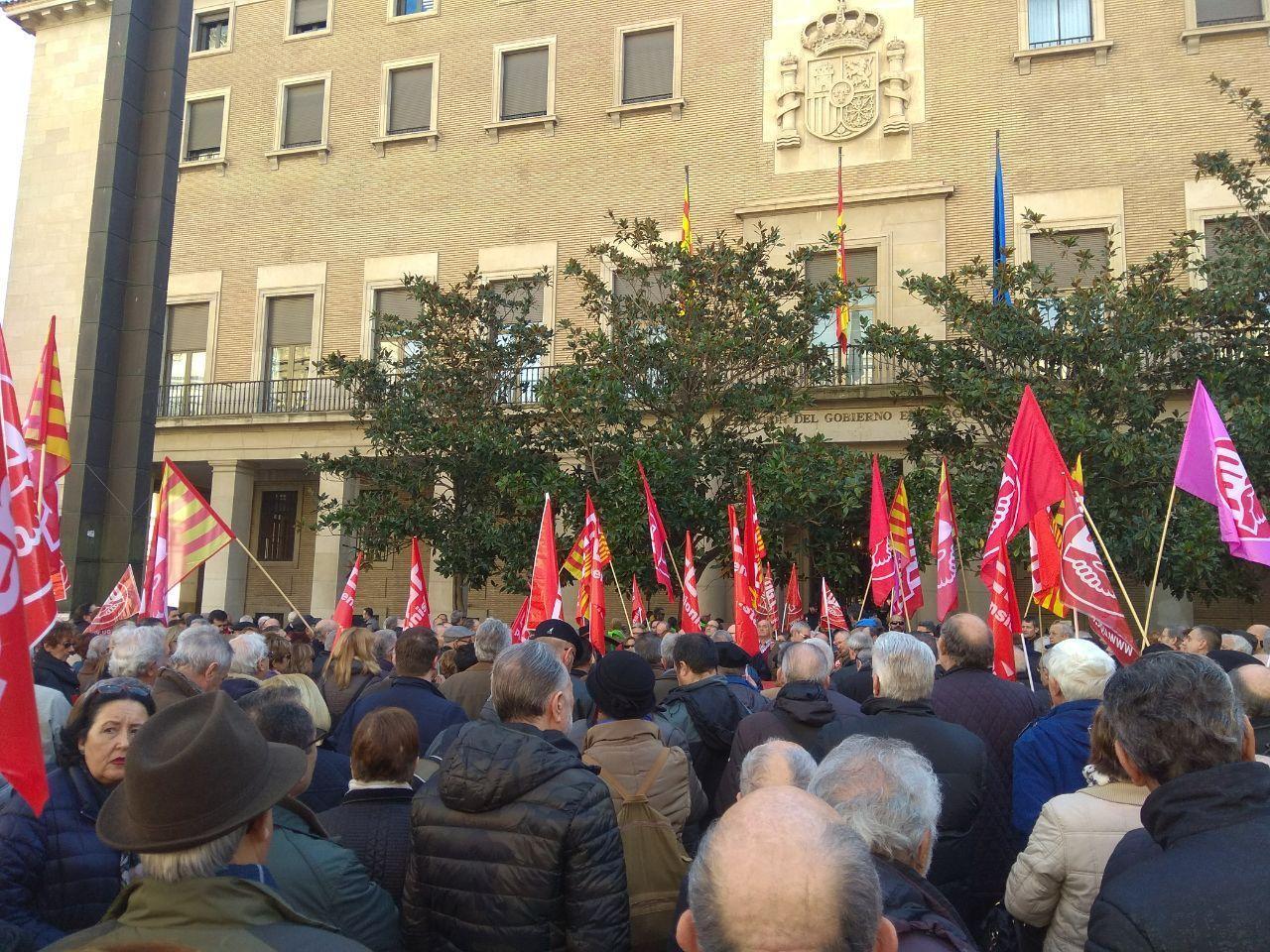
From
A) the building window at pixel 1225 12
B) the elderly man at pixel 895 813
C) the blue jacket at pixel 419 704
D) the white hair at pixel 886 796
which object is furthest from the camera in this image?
the building window at pixel 1225 12

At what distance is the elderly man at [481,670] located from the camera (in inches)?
251

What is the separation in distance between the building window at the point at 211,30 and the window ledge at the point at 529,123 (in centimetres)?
830

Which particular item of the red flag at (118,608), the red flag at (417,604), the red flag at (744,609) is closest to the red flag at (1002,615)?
the red flag at (744,609)

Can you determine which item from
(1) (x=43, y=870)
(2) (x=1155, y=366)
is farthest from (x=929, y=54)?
(1) (x=43, y=870)

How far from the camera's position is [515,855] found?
3.12 meters

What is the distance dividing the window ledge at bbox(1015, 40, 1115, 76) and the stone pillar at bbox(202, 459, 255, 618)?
1871cm

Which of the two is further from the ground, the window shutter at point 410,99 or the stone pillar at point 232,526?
the window shutter at point 410,99

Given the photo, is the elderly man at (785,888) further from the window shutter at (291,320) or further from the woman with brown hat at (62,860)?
the window shutter at (291,320)

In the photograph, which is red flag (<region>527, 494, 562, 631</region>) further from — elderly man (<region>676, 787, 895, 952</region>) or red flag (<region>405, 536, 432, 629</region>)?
Answer: elderly man (<region>676, 787, 895, 952</region>)

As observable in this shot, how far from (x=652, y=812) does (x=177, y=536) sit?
22.4 ft

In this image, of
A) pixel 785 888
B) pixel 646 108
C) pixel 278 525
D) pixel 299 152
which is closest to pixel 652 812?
pixel 785 888

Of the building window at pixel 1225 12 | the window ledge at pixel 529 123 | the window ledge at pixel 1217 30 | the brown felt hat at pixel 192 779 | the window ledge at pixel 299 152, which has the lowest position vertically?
the brown felt hat at pixel 192 779

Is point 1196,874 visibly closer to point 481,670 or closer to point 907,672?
point 907,672

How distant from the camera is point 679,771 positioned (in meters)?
4.06
